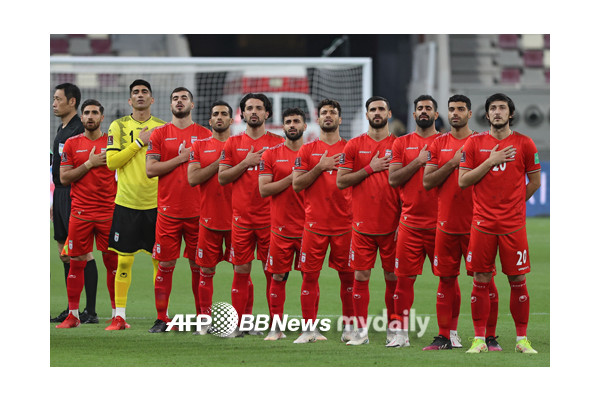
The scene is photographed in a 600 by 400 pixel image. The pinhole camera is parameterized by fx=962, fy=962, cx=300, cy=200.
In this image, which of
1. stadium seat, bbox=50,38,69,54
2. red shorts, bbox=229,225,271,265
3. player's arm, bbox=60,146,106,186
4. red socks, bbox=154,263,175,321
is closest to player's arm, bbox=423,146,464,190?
red shorts, bbox=229,225,271,265

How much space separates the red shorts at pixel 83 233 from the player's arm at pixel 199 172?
1.11 meters

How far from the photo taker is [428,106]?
7461 millimetres

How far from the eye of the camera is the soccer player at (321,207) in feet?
24.9

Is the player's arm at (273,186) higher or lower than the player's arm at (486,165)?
lower

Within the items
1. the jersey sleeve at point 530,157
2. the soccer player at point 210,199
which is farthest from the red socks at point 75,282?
the jersey sleeve at point 530,157

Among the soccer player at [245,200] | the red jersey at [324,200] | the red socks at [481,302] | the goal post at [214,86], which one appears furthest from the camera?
the goal post at [214,86]

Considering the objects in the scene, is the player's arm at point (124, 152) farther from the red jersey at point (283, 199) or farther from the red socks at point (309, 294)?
the red socks at point (309, 294)

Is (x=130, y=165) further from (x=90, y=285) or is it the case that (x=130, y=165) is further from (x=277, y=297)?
(x=277, y=297)

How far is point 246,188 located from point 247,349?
4.35 feet

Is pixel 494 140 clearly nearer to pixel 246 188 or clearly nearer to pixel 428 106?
pixel 428 106

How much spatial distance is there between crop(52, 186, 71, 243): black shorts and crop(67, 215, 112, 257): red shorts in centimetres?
31

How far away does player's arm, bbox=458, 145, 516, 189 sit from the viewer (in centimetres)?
691

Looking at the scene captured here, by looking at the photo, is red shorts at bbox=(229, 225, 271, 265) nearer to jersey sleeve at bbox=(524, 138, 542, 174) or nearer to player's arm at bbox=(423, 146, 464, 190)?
player's arm at bbox=(423, 146, 464, 190)

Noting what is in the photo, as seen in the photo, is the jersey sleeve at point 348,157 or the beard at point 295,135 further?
the beard at point 295,135
